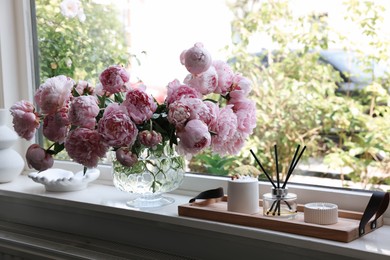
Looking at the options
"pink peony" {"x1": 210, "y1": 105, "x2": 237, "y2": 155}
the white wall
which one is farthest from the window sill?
the white wall

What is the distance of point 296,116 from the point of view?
5.66 ft

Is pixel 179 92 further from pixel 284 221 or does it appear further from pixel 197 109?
pixel 284 221

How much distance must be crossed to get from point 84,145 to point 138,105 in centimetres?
15

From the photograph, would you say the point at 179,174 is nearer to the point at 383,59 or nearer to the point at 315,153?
the point at 315,153

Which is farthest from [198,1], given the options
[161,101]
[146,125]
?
Result: [146,125]

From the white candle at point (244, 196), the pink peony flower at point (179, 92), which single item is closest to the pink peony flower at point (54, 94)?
the pink peony flower at point (179, 92)

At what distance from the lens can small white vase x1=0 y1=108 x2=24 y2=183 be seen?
2033 mm

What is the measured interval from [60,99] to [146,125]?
212mm

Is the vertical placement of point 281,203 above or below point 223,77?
below

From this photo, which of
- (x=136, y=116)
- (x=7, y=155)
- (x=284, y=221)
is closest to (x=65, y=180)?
(x=7, y=155)

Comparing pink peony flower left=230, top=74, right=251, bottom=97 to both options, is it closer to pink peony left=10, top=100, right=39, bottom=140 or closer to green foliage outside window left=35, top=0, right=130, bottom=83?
pink peony left=10, top=100, right=39, bottom=140

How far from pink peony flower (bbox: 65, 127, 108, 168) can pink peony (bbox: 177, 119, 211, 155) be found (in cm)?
19

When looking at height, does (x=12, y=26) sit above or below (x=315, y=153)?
above

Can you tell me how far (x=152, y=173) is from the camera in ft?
5.35
